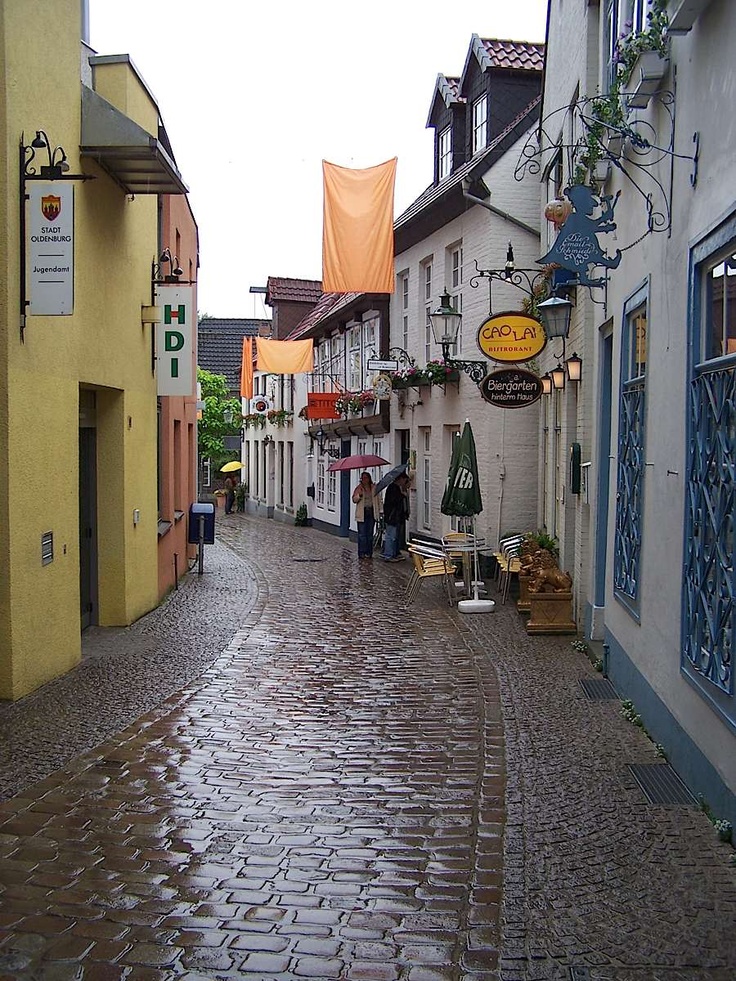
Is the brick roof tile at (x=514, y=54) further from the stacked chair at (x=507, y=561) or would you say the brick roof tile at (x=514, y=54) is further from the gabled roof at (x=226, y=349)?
the gabled roof at (x=226, y=349)

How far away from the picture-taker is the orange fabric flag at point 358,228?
54.3 ft

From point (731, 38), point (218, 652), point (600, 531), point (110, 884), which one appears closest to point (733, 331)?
point (731, 38)

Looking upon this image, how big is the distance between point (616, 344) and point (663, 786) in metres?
4.50

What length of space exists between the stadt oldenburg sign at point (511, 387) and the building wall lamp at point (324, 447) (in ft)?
50.5

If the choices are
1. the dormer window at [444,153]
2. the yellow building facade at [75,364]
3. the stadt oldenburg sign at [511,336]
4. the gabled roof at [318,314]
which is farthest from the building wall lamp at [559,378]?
the gabled roof at [318,314]

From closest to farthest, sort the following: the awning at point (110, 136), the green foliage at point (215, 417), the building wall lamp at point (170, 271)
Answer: the awning at point (110, 136) < the building wall lamp at point (170, 271) < the green foliage at point (215, 417)

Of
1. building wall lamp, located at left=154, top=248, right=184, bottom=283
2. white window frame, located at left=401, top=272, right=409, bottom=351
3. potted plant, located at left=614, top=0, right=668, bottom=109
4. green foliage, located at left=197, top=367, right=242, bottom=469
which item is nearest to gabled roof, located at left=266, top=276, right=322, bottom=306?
green foliage, located at left=197, top=367, right=242, bottom=469

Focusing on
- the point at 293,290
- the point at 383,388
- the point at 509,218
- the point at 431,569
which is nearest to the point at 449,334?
the point at 509,218

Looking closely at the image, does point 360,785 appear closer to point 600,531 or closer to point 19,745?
point 19,745

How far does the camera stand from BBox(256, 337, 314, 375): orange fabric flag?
28.3m

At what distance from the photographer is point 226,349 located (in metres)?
49.2

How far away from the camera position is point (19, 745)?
698 centimetres

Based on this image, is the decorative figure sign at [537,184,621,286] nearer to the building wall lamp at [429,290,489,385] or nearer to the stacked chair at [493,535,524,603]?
the stacked chair at [493,535,524,603]

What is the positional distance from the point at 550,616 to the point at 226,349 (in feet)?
129
